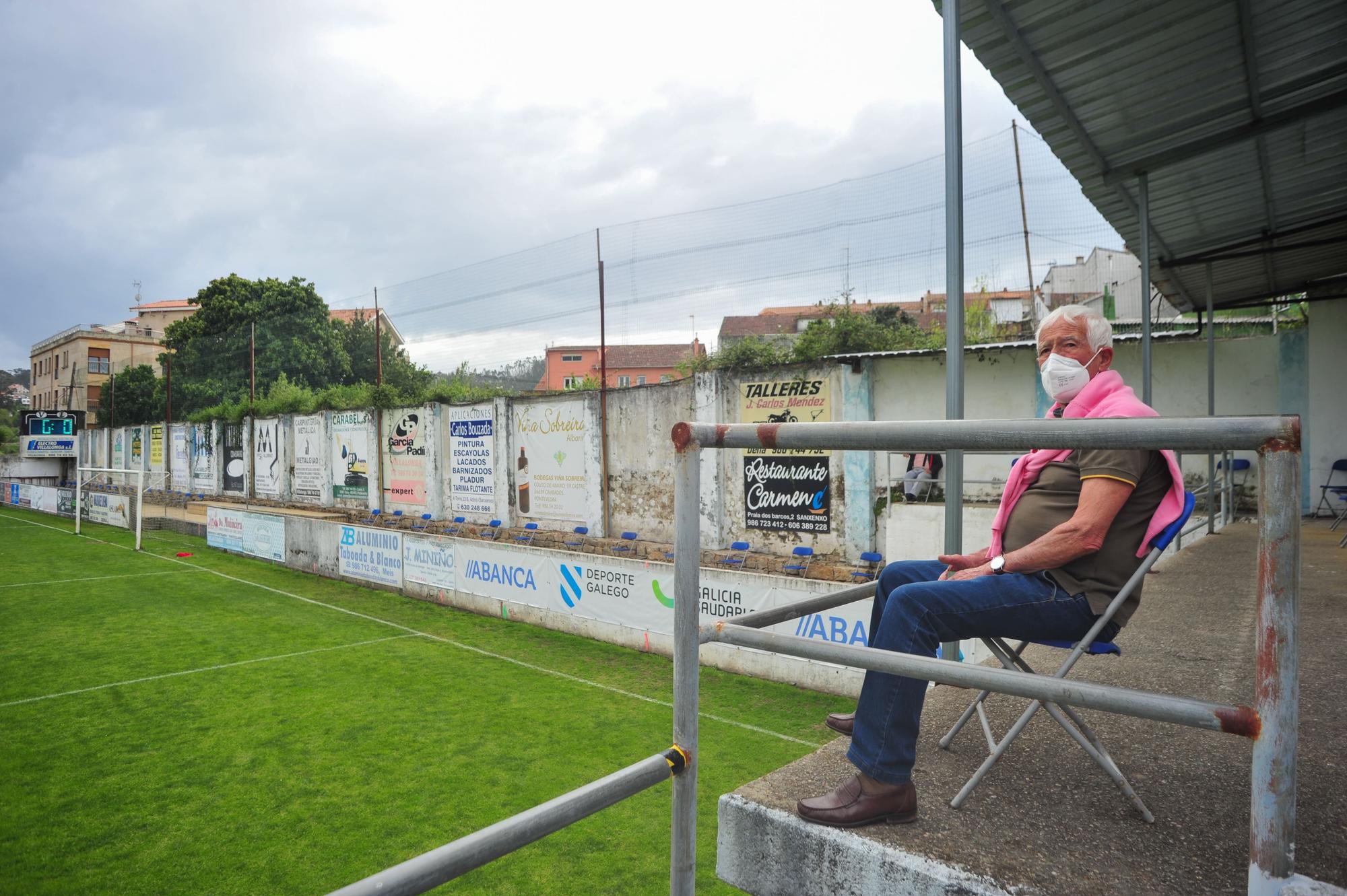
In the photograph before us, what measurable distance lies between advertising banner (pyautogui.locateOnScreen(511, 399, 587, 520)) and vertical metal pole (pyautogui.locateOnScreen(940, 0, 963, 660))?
37.2ft

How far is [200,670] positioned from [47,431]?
3489 centimetres

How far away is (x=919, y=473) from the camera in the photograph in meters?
11.9

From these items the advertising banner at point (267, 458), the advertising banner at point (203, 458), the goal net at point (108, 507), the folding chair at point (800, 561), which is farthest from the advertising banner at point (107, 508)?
the folding chair at point (800, 561)

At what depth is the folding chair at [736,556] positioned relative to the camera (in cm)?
1201

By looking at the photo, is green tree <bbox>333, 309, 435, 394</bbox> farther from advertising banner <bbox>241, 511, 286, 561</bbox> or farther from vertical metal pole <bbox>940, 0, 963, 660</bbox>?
vertical metal pole <bbox>940, 0, 963, 660</bbox>

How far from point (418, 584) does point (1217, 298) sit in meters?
13.9

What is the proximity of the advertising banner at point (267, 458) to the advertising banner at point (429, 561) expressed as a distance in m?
15.0

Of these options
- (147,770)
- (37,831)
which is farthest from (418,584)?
(37,831)

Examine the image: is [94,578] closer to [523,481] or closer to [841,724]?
[523,481]

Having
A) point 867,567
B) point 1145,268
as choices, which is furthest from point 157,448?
point 1145,268

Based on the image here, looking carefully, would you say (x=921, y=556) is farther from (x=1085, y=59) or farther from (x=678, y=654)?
(x=678, y=654)

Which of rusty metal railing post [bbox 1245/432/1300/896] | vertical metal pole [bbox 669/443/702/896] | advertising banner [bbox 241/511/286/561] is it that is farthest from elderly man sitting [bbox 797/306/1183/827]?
advertising banner [bbox 241/511/286/561]

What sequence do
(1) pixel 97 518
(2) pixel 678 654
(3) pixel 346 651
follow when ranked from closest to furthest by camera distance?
(2) pixel 678 654 < (3) pixel 346 651 < (1) pixel 97 518

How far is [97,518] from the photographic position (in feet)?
76.5
